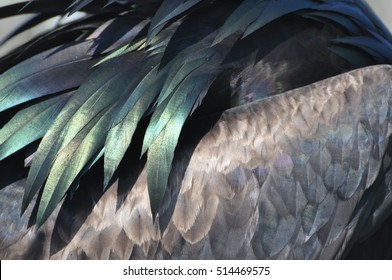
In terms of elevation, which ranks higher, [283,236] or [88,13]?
[88,13]

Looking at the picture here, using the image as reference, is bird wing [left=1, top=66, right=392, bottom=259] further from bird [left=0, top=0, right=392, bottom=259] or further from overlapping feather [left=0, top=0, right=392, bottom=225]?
overlapping feather [left=0, top=0, right=392, bottom=225]

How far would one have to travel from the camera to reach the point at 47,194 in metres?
4.16

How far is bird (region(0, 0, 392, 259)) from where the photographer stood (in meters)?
4.19

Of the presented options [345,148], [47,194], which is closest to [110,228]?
[47,194]

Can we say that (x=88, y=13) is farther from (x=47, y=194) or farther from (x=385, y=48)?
(x=385, y=48)

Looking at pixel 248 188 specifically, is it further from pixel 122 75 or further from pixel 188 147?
pixel 122 75

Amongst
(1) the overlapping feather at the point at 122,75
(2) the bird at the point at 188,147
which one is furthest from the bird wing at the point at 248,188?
(1) the overlapping feather at the point at 122,75

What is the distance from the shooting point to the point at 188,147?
13.9 feet

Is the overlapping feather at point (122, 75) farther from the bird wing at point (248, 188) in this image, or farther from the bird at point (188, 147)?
the bird wing at point (248, 188)

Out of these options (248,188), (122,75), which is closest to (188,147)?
(248,188)

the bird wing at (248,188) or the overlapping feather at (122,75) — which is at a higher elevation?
the overlapping feather at (122,75)

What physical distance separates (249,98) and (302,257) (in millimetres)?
751

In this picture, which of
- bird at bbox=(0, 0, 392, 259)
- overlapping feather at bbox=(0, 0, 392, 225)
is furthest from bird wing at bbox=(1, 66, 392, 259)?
overlapping feather at bbox=(0, 0, 392, 225)

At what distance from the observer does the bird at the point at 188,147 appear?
419cm
